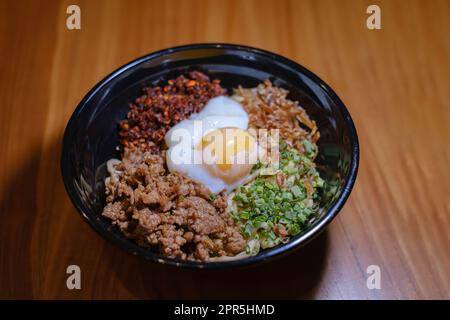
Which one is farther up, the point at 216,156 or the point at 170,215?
the point at 216,156

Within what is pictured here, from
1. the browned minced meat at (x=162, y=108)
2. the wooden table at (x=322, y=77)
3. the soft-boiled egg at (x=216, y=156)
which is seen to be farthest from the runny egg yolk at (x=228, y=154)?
the wooden table at (x=322, y=77)

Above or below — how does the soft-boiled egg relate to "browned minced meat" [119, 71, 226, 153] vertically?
below

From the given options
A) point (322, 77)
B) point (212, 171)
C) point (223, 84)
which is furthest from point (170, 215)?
point (322, 77)

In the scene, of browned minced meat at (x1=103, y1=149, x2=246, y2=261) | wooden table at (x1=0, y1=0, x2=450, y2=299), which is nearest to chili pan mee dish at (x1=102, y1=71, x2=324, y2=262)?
browned minced meat at (x1=103, y1=149, x2=246, y2=261)

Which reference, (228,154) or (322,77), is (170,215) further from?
(322,77)

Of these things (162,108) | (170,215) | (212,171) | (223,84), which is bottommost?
(170,215)

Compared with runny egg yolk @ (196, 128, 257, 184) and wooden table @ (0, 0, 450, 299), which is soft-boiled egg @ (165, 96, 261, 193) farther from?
wooden table @ (0, 0, 450, 299)

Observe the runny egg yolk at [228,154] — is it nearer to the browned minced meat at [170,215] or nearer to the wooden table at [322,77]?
the browned minced meat at [170,215]

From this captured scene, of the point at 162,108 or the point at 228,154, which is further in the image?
the point at 162,108
